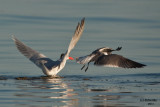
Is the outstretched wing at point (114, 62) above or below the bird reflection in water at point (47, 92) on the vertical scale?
above

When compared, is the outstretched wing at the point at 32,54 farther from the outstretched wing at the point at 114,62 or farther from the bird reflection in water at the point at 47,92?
the outstretched wing at the point at 114,62

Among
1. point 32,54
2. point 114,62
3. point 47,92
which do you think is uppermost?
Result: point 32,54

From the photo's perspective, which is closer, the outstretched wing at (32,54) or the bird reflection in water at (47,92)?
the bird reflection in water at (47,92)

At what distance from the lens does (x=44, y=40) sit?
24078 millimetres

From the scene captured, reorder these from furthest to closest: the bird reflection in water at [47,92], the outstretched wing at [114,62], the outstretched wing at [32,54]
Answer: the outstretched wing at [32,54]
the outstretched wing at [114,62]
the bird reflection in water at [47,92]

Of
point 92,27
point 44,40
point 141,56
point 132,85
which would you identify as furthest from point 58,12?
point 132,85

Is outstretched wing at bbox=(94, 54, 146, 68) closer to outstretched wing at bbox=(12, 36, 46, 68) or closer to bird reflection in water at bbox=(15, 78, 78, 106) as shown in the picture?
bird reflection in water at bbox=(15, 78, 78, 106)

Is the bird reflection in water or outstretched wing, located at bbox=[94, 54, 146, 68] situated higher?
outstretched wing, located at bbox=[94, 54, 146, 68]

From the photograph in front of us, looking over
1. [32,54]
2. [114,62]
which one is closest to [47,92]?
[114,62]

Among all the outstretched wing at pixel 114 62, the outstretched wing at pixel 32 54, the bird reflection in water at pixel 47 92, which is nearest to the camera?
the bird reflection in water at pixel 47 92

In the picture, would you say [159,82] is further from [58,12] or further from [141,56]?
[58,12]

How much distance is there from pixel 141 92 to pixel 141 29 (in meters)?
14.5

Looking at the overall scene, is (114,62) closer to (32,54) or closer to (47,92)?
(32,54)

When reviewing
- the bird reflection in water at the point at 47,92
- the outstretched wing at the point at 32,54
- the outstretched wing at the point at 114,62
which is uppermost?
the outstretched wing at the point at 32,54
